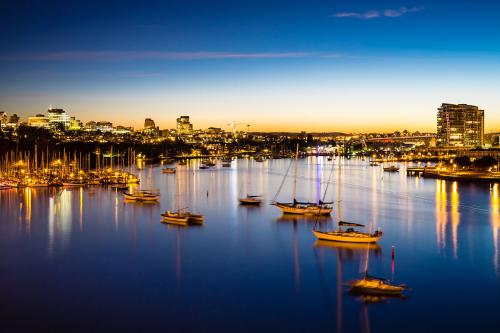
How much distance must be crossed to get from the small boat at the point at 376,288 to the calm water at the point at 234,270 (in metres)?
0.24

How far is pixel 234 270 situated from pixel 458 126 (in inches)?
3575

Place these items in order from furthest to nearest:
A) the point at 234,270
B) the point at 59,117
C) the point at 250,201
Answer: the point at 59,117
the point at 250,201
the point at 234,270

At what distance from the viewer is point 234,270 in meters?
12.4

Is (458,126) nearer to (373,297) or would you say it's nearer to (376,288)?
(376,288)

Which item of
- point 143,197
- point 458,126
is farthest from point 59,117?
point 143,197

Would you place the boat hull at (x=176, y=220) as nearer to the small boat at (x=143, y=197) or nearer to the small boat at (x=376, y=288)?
the small boat at (x=143, y=197)

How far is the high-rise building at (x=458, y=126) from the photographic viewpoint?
3765 inches

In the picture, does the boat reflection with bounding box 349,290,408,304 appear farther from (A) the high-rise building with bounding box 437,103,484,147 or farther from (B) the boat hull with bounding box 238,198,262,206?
(A) the high-rise building with bounding box 437,103,484,147

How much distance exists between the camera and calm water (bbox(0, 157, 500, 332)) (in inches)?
370

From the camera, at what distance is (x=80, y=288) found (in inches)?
433

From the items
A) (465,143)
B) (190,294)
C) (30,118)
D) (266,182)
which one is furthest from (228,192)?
(30,118)

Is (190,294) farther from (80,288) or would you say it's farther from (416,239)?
(416,239)

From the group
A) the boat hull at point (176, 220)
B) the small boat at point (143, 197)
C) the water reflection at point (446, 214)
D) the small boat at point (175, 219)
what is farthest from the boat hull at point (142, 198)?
the water reflection at point (446, 214)

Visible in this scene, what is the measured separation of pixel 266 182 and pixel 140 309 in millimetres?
24969
